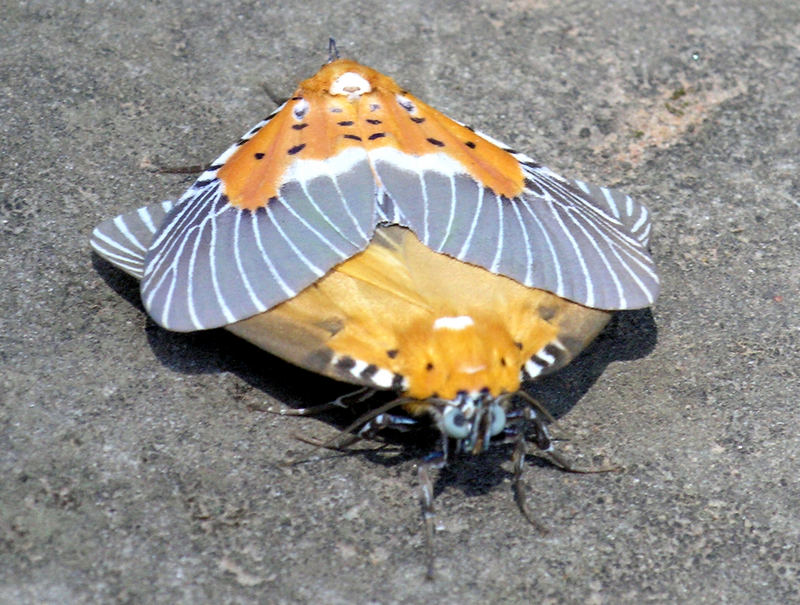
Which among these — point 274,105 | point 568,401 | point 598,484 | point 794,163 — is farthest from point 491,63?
point 598,484

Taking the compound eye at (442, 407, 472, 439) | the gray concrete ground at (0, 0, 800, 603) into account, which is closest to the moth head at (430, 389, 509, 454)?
the compound eye at (442, 407, 472, 439)

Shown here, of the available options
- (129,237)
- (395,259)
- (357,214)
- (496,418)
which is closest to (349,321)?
(395,259)

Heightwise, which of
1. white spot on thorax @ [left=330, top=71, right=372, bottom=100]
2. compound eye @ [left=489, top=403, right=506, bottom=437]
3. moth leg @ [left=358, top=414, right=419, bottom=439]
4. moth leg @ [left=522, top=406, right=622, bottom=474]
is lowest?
moth leg @ [left=522, top=406, right=622, bottom=474]

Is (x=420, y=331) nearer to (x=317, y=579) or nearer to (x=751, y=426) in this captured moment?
(x=317, y=579)

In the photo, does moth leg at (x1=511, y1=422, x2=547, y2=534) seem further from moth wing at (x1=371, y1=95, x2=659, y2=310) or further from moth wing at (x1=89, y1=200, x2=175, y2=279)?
moth wing at (x1=89, y1=200, x2=175, y2=279)

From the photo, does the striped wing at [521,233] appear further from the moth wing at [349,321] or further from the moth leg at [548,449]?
the moth leg at [548,449]
